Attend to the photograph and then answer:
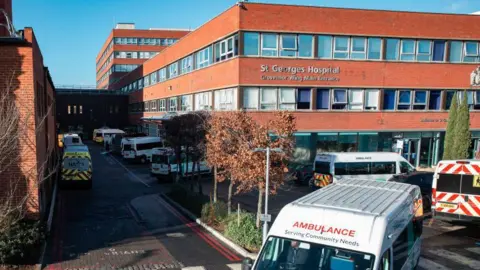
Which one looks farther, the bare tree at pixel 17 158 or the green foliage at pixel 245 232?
the green foliage at pixel 245 232

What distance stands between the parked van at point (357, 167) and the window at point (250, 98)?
21.6ft

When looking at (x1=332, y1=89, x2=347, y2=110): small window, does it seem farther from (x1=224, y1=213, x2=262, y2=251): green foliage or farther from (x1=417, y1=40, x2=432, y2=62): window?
(x1=224, y1=213, x2=262, y2=251): green foliage

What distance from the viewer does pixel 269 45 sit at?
90.6 ft

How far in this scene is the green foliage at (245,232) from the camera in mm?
12443

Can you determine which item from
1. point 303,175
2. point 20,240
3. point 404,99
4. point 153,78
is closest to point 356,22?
point 404,99

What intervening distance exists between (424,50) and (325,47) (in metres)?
8.41

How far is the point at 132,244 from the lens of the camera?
43.0 feet

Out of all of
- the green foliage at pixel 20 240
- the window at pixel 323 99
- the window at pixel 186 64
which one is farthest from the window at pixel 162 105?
the green foliage at pixel 20 240

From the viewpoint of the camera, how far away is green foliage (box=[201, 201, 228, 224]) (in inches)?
595

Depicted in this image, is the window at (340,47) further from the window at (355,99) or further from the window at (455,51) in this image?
the window at (455,51)

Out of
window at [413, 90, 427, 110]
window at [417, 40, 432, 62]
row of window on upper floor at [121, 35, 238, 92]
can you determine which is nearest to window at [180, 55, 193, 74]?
row of window on upper floor at [121, 35, 238, 92]

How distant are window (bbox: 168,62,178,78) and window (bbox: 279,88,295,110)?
59.6 feet

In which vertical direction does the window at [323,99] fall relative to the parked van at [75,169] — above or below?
above

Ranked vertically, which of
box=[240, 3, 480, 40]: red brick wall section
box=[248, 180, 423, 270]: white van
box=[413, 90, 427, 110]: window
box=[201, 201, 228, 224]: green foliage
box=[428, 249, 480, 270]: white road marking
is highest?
box=[240, 3, 480, 40]: red brick wall section
